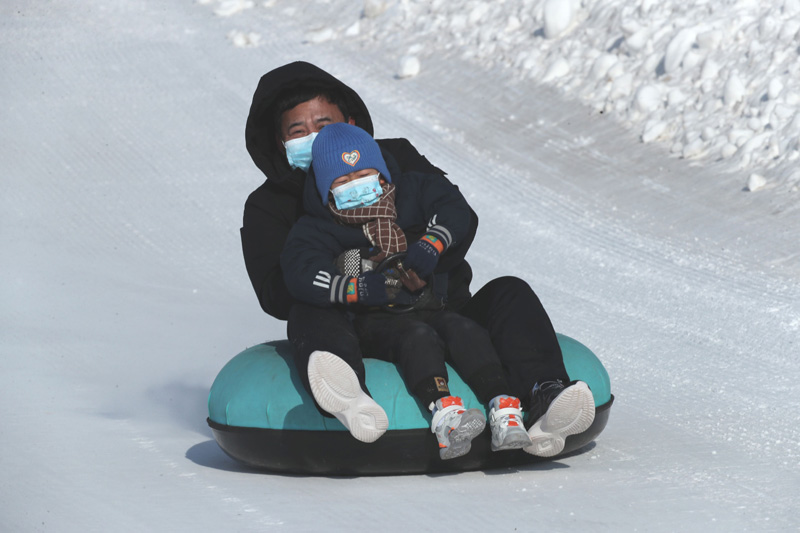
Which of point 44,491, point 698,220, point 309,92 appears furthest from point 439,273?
point 698,220

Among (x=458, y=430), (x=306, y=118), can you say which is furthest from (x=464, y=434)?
(x=306, y=118)

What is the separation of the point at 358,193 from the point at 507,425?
0.84 m

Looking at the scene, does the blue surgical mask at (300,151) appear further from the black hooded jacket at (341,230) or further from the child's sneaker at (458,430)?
the child's sneaker at (458,430)

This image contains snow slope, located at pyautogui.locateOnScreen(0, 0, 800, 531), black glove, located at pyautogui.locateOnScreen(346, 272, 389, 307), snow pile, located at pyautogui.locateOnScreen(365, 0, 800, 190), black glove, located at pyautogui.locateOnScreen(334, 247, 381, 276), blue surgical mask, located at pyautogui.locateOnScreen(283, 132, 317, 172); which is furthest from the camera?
snow pile, located at pyautogui.locateOnScreen(365, 0, 800, 190)

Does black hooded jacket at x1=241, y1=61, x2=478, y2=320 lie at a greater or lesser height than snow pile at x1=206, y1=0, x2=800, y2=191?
lesser

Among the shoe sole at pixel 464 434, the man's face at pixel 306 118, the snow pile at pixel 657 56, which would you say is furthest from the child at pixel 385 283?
the snow pile at pixel 657 56

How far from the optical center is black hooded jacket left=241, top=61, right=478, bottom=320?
3.60m

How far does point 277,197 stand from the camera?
3.79 m

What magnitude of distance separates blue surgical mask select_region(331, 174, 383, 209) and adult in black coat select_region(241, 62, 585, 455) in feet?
1.04

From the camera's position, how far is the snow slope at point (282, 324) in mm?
2922

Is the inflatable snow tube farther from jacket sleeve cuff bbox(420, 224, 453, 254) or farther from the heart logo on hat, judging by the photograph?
the heart logo on hat

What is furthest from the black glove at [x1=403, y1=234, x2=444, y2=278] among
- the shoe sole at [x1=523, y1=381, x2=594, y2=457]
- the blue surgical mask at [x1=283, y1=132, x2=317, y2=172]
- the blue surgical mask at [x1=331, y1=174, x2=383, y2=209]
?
the blue surgical mask at [x1=283, y1=132, x2=317, y2=172]

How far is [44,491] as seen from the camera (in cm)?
302

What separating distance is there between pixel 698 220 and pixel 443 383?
3.54 meters
